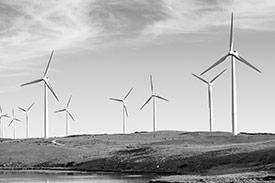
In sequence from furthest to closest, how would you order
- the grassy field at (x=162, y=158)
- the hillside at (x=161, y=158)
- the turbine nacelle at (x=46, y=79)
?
the turbine nacelle at (x=46, y=79)
the hillside at (x=161, y=158)
the grassy field at (x=162, y=158)

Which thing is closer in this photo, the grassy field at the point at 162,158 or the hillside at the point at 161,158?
the grassy field at the point at 162,158

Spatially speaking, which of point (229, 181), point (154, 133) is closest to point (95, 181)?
point (229, 181)

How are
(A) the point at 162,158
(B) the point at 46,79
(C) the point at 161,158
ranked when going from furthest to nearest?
(B) the point at 46,79 → (C) the point at 161,158 → (A) the point at 162,158

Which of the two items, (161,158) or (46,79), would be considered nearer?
(161,158)

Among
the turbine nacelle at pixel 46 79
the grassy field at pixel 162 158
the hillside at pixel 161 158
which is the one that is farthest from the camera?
the turbine nacelle at pixel 46 79

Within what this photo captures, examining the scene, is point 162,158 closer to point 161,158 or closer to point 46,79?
point 161,158

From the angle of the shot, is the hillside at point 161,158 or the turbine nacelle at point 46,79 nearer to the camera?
the hillside at point 161,158

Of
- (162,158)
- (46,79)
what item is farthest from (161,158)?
(46,79)

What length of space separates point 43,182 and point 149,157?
35625 millimetres

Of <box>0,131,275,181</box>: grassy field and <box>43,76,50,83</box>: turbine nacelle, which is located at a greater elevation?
<box>43,76,50,83</box>: turbine nacelle

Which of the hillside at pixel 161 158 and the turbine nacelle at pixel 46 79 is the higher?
the turbine nacelle at pixel 46 79

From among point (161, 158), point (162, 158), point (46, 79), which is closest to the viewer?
point (162, 158)

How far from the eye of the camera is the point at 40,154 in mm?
122125

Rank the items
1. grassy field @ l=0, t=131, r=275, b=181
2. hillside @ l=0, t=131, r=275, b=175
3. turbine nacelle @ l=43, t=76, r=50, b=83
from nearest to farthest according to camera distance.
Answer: grassy field @ l=0, t=131, r=275, b=181, hillside @ l=0, t=131, r=275, b=175, turbine nacelle @ l=43, t=76, r=50, b=83
